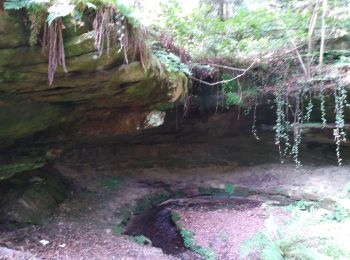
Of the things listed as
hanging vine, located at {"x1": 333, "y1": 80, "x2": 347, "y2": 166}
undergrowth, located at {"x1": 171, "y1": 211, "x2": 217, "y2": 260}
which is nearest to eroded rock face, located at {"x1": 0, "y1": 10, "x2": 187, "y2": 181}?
undergrowth, located at {"x1": 171, "y1": 211, "x2": 217, "y2": 260}

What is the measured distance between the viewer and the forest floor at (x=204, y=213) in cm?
590

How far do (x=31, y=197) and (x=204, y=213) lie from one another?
440 cm

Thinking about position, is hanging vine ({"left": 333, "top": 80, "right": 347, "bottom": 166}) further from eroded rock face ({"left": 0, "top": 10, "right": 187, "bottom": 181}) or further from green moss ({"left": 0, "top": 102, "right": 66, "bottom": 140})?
green moss ({"left": 0, "top": 102, "right": 66, "bottom": 140})

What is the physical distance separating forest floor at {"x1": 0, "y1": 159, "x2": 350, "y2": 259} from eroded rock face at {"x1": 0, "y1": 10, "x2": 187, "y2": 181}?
1.79 m

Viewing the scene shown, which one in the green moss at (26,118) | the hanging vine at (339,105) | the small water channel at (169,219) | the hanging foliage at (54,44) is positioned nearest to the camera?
the hanging foliage at (54,44)

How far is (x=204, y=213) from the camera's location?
A: 8.84 meters

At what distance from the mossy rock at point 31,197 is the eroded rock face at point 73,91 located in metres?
0.55

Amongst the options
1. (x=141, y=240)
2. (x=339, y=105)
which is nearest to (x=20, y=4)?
(x=141, y=240)

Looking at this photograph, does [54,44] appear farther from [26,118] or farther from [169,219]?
[169,219]

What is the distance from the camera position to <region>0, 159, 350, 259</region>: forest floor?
590 centimetres

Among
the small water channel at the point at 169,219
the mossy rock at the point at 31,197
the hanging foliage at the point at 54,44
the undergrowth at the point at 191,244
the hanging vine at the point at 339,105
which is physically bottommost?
the small water channel at the point at 169,219

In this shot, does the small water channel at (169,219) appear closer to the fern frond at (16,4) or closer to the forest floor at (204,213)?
the forest floor at (204,213)

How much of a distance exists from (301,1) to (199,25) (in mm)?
2485

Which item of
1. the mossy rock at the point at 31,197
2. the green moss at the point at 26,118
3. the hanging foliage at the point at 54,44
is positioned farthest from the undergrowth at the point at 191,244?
the hanging foliage at the point at 54,44
